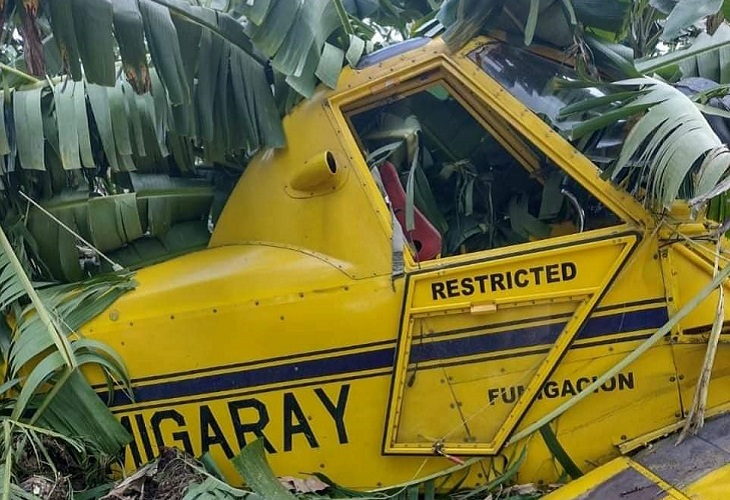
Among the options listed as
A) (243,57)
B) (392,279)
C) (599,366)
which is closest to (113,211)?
(243,57)

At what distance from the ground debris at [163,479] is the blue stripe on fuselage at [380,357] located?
26 cm

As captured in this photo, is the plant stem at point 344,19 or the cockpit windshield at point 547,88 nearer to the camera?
the cockpit windshield at point 547,88

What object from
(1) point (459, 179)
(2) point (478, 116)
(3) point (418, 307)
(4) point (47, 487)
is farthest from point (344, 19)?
(4) point (47, 487)

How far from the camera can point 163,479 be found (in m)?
2.71

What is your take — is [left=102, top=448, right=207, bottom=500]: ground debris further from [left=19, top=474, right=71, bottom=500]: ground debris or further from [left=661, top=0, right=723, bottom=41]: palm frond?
[left=661, top=0, right=723, bottom=41]: palm frond

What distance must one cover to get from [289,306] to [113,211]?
1.06 metres

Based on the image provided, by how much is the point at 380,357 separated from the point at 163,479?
3.00 feet

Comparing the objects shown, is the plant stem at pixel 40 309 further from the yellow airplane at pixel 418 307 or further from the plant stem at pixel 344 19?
the plant stem at pixel 344 19

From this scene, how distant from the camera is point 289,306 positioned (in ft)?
9.12

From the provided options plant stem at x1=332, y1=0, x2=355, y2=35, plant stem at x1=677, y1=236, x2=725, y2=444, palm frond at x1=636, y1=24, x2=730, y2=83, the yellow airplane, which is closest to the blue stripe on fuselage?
the yellow airplane

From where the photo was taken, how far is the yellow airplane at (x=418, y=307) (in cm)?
249

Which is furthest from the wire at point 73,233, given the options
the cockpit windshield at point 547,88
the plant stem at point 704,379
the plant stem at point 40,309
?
the plant stem at point 704,379

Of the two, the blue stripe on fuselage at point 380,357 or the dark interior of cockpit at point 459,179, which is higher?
the dark interior of cockpit at point 459,179

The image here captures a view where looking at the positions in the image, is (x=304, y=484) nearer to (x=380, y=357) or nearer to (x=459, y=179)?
(x=380, y=357)
